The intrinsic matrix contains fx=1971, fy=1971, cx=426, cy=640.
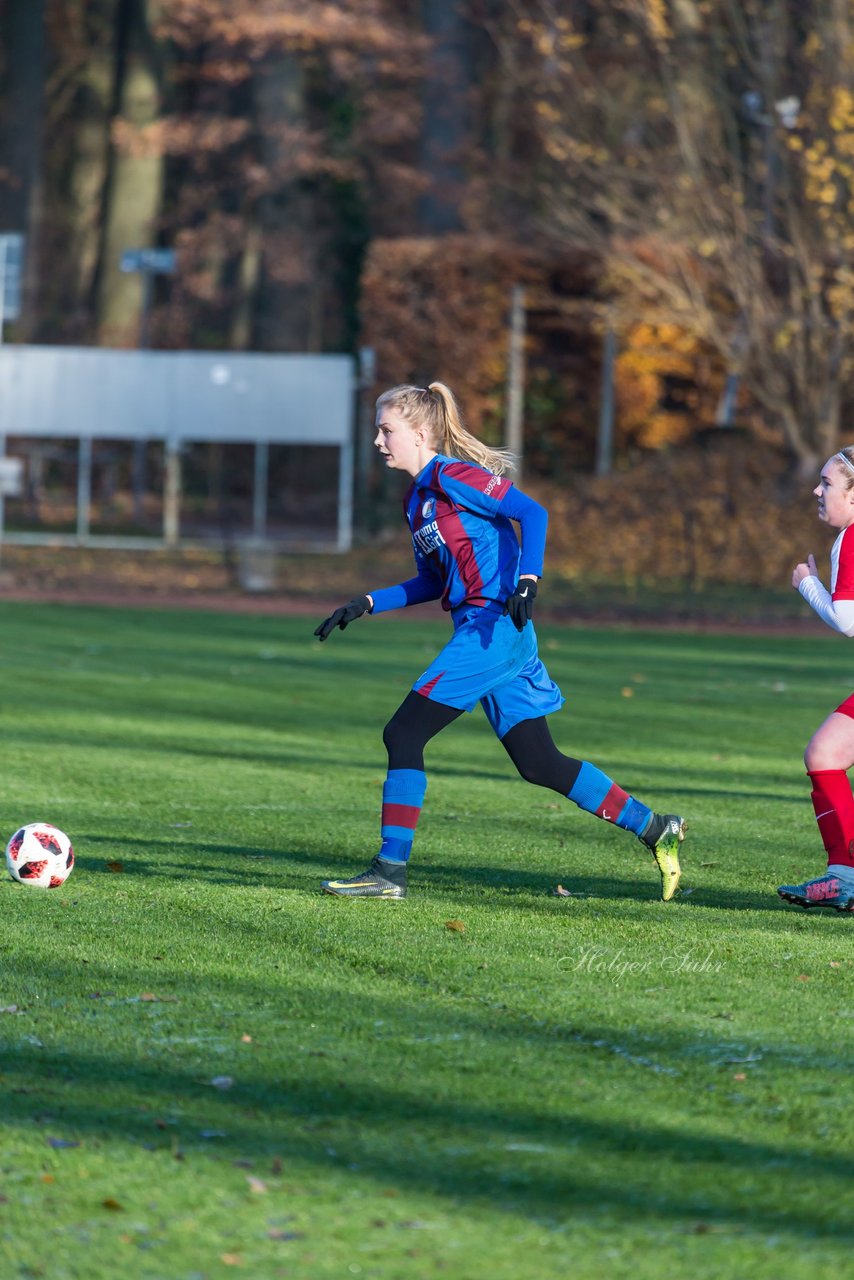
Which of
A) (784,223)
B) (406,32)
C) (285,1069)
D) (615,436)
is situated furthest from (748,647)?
(406,32)

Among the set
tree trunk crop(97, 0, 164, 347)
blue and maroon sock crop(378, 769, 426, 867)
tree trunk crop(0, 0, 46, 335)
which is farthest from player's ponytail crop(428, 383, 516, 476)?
tree trunk crop(0, 0, 46, 335)

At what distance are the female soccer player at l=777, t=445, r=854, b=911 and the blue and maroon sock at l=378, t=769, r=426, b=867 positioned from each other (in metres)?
1.32

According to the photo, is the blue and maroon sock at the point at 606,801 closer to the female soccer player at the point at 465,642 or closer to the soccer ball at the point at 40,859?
the female soccer player at the point at 465,642

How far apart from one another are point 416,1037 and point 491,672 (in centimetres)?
195

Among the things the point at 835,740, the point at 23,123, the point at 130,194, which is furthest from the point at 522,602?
the point at 23,123

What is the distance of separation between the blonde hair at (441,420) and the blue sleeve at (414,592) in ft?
1.44

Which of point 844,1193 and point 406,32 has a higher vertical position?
point 406,32

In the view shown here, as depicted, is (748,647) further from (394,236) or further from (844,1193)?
(394,236)

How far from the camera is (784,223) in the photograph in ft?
89.9

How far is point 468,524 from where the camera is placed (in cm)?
680

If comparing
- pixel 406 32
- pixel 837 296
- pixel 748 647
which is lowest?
pixel 748 647

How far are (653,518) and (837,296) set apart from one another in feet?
12.4

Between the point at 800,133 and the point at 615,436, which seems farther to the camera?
the point at 615,436
